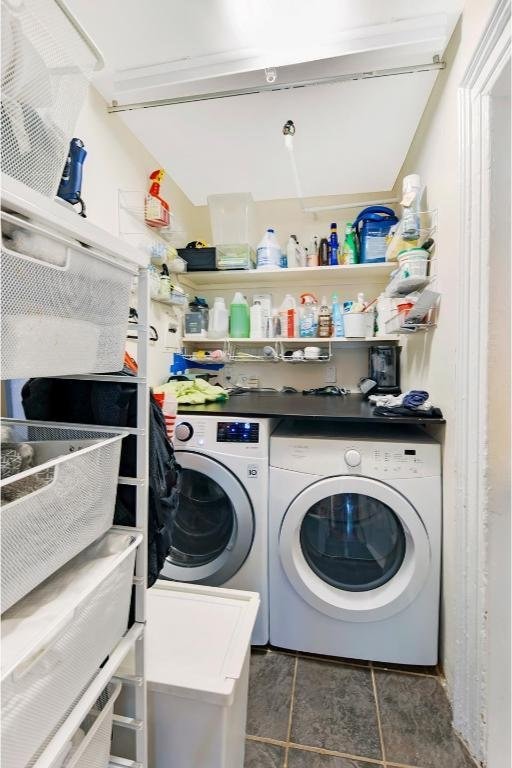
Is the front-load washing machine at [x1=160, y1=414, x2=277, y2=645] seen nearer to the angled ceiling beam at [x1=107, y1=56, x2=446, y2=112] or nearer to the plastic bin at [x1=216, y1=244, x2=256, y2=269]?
the plastic bin at [x1=216, y1=244, x2=256, y2=269]

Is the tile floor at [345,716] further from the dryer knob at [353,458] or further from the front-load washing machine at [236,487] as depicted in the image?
the dryer knob at [353,458]

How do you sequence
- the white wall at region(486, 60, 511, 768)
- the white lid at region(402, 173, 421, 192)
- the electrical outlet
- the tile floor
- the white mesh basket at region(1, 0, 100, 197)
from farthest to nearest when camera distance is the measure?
1. the electrical outlet
2. the white lid at region(402, 173, 421, 192)
3. the tile floor
4. the white wall at region(486, 60, 511, 768)
5. the white mesh basket at region(1, 0, 100, 197)

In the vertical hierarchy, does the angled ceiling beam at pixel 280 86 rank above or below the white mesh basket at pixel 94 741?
above

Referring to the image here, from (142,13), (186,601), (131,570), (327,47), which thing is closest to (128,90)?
(142,13)

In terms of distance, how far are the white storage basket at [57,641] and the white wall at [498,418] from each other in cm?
101

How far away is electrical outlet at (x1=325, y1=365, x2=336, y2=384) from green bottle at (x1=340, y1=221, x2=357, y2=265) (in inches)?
26.9

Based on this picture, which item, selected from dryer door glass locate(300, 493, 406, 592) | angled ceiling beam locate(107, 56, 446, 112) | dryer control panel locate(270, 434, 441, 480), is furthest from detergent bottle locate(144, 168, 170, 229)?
dryer door glass locate(300, 493, 406, 592)

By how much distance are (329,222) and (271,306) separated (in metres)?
0.72

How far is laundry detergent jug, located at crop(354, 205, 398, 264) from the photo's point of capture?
6.66 ft

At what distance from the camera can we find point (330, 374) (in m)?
2.37

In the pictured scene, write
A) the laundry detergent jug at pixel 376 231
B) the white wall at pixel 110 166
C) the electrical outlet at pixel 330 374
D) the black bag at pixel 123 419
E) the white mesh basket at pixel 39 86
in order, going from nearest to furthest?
1. the white mesh basket at pixel 39 86
2. the black bag at pixel 123 419
3. the white wall at pixel 110 166
4. the laundry detergent jug at pixel 376 231
5. the electrical outlet at pixel 330 374

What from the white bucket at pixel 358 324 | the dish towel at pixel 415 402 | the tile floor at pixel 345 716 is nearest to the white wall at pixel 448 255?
the dish towel at pixel 415 402

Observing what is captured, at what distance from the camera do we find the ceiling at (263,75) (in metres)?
1.14

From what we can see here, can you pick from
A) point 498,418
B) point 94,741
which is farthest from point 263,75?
point 94,741
